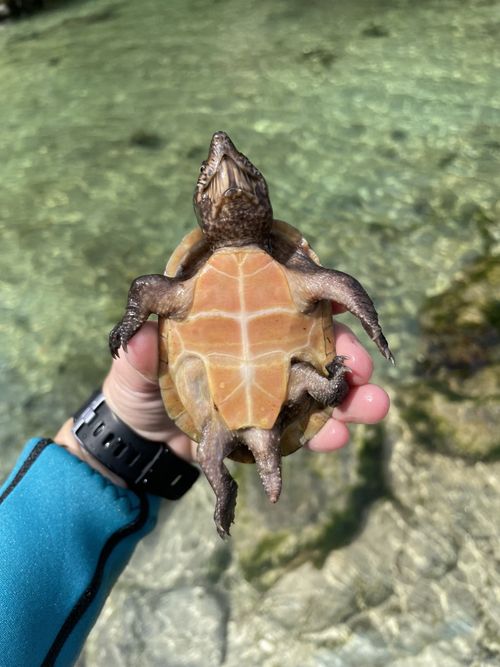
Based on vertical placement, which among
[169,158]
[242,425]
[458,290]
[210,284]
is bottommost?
[458,290]

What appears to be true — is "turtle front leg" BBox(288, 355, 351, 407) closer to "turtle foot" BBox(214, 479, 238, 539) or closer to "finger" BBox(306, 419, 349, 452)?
"finger" BBox(306, 419, 349, 452)

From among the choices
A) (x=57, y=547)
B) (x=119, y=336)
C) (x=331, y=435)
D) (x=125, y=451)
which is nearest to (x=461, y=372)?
(x=331, y=435)

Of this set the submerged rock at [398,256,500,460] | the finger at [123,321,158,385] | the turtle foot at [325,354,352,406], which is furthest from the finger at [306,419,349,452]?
the submerged rock at [398,256,500,460]

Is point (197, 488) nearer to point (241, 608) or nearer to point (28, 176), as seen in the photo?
point (241, 608)

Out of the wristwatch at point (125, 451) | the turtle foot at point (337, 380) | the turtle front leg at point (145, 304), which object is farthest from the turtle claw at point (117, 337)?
the turtle foot at point (337, 380)

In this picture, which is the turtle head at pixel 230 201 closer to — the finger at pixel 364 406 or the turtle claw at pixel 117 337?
the turtle claw at pixel 117 337

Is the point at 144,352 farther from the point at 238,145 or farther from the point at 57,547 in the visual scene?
the point at 238,145

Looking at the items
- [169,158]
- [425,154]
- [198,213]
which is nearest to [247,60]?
[169,158]
